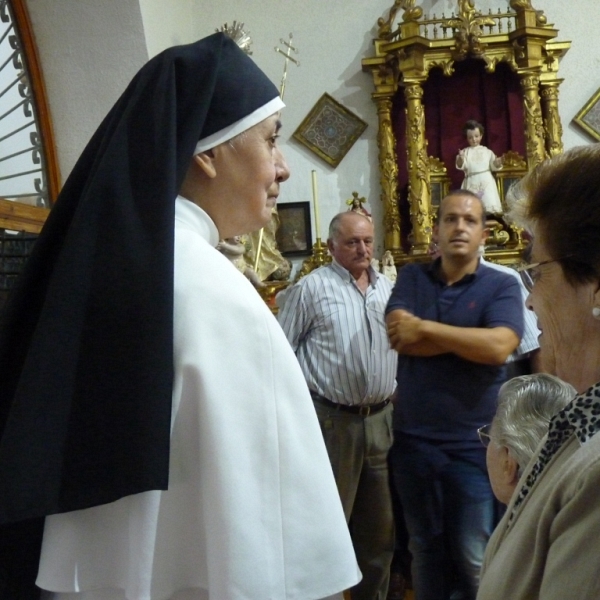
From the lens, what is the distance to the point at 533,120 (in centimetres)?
698

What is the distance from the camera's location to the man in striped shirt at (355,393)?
347cm

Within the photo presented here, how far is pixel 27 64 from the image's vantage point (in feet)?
13.4

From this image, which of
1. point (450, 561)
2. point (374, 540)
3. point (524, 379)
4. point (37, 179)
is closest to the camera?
point (524, 379)

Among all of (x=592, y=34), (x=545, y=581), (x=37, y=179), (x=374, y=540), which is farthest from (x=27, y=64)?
(x=592, y=34)

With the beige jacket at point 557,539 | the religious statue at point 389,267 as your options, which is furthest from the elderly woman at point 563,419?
the religious statue at point 389,267

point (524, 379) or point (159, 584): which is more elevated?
point (524, 379)

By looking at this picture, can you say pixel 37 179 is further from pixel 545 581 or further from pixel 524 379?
pixel 545 581

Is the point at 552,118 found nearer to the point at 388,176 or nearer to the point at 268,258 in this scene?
the point at 388,176

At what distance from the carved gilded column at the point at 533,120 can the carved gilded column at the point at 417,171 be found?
0.88 m

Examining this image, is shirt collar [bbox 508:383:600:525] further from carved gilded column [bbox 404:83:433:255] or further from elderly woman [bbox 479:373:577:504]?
carved gilded column [bbox 404:83:433:255]

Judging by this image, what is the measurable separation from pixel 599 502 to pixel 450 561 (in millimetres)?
2284

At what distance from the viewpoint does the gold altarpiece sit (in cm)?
693

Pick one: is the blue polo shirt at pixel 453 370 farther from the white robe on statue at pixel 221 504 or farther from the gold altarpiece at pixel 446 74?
the gold altarpiece at pixel 446 74

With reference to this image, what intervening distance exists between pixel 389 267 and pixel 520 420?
484 centimetres
